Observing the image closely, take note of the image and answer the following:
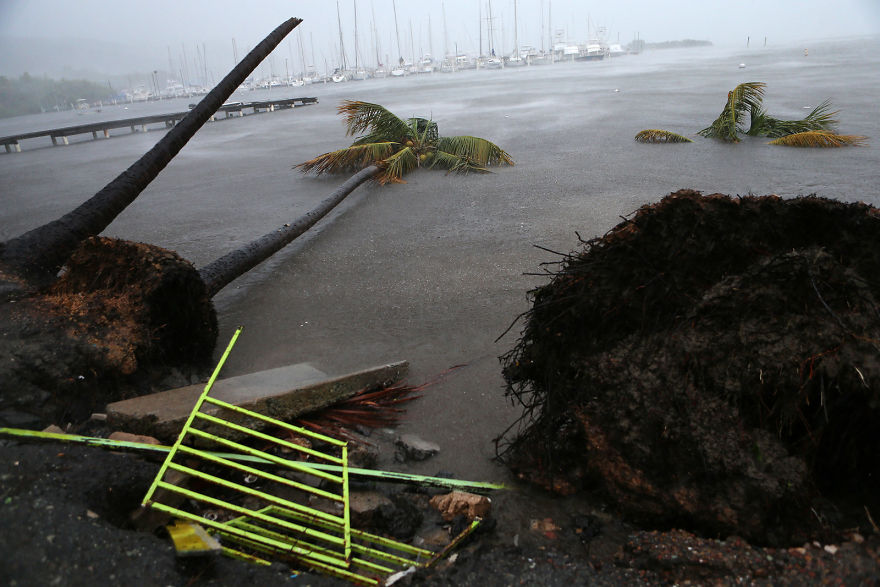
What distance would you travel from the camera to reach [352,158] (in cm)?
1316

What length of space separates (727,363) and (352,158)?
11310 mm

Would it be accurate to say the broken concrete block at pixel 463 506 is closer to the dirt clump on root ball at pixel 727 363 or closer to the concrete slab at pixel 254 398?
the dirt clump on root ball at pixel 727 363

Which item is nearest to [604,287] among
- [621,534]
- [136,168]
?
[621,534]

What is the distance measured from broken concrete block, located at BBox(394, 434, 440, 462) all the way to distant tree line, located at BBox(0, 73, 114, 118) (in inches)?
2364

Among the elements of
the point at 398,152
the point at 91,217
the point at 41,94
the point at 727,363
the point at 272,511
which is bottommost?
the point at 272,511

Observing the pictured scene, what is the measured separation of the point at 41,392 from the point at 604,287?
350 centimetres

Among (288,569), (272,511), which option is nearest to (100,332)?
(272,511)

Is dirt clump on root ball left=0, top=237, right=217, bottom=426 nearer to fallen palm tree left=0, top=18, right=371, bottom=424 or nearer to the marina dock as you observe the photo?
fallen palm tree left=0, top=18, right=371, bottom=424

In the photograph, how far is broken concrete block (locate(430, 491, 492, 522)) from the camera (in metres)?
3.30

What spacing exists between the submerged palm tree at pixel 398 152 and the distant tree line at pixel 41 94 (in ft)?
167

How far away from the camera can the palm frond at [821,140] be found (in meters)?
12.5

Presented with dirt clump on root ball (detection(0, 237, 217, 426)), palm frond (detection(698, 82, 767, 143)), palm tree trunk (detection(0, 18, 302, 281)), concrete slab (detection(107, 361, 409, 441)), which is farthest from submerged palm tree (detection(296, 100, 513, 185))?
concrete slab (detection(107, 361, 409, 441))

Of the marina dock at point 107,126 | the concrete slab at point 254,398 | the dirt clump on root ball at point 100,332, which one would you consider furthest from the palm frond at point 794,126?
the marina dock at point 107,126

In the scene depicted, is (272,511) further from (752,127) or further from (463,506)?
(752,127)
